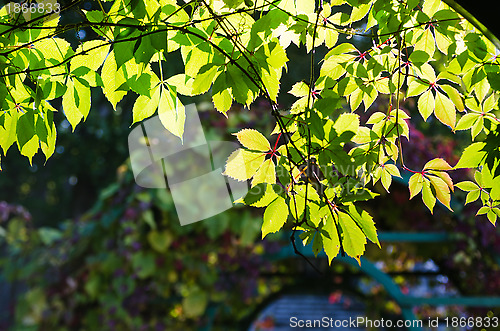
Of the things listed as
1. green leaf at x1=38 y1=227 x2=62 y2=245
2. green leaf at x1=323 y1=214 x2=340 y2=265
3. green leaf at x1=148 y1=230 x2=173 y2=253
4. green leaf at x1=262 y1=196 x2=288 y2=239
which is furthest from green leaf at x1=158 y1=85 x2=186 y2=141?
green leaf at x1=38 y1=227 x2=62 y2=245

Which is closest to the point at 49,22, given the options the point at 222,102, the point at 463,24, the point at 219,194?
the point at 222,102

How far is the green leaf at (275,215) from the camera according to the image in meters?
0.83

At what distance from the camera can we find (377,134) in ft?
3.09

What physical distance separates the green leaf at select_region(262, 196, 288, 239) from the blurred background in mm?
1843

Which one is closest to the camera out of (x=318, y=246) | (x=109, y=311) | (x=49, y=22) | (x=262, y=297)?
(x=318, y=246)

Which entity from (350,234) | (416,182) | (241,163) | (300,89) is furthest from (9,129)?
(416,182)

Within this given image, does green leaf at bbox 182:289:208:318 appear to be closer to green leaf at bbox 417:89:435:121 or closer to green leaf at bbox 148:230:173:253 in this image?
green leaf at bbox 148:230:173:253

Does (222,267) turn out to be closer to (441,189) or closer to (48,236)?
(48,236)

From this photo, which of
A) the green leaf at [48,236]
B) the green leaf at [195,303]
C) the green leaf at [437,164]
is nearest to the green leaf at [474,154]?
the green leaf at [437,164]

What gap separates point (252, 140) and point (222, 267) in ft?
6.96

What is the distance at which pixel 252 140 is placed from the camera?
33.3 inches

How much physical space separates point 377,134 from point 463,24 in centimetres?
32

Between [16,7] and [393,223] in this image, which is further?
[393,223]

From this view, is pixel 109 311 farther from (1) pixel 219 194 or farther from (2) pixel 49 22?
(2) pixel 49 22
